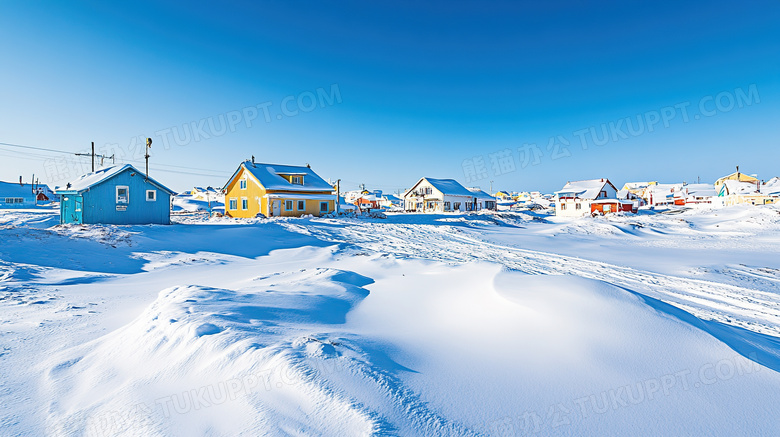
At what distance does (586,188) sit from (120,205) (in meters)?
54.2

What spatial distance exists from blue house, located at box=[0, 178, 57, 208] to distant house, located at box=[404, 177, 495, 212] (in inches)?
2454

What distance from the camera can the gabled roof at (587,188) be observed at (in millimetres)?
48562

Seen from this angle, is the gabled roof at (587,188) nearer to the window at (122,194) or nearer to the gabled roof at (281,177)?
the gabled roof at (281,177)

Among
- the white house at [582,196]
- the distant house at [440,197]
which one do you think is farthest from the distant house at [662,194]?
the distant house at [440,197]

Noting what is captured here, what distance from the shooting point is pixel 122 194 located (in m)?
21.7

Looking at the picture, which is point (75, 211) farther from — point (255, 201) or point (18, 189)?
point (18, 189)

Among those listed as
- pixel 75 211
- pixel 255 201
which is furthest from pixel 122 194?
pixel 255 201

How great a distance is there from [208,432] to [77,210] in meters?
25.3

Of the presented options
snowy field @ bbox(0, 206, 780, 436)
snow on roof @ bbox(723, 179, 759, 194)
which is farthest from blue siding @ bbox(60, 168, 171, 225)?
snow on roof @ bbox(723, 179, 759, 194)

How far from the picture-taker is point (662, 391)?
3279 millimetres

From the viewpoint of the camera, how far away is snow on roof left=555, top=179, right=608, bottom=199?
159 ft

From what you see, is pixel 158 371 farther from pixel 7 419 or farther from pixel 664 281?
pixel 664 281

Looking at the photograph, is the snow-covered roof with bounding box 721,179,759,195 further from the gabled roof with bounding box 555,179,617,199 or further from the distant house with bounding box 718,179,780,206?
the gabled roof with bounding box 555,179,617,199

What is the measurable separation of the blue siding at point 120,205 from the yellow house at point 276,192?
10860mm
